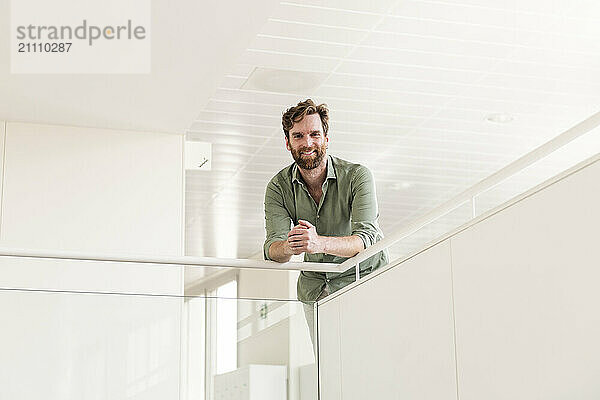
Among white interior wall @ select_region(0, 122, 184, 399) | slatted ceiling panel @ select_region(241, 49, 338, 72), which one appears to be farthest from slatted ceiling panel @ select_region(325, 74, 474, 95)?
white interior wall @ select_region(0, 122, 184, 399)

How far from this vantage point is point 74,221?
387 cm

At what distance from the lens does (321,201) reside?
2.94 metres

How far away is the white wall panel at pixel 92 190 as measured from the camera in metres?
3.83

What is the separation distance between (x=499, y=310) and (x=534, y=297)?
15cm

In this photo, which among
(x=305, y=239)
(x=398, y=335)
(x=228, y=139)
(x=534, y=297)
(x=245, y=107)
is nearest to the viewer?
(x=534, y=297)

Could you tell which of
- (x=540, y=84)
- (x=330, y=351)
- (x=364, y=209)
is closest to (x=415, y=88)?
(x=540, y=84)

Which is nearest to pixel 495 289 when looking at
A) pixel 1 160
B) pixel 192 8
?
pixel 192 8

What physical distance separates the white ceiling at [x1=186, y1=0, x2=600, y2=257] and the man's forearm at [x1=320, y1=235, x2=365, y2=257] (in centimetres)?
75

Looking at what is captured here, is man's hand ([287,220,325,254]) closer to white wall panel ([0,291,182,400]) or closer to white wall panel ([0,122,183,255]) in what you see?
white wall panel ([0,291,182,400])

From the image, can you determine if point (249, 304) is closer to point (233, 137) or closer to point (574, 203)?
point (574, 203)

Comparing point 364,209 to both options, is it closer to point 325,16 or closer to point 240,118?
point 325,16

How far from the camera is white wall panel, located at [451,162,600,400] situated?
1.62 meters

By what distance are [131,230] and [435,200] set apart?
10.4ft

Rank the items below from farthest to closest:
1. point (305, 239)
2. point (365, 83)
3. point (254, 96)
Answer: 1. point (254, 96)
2. point (365, 83)
3. point (305, 239)
